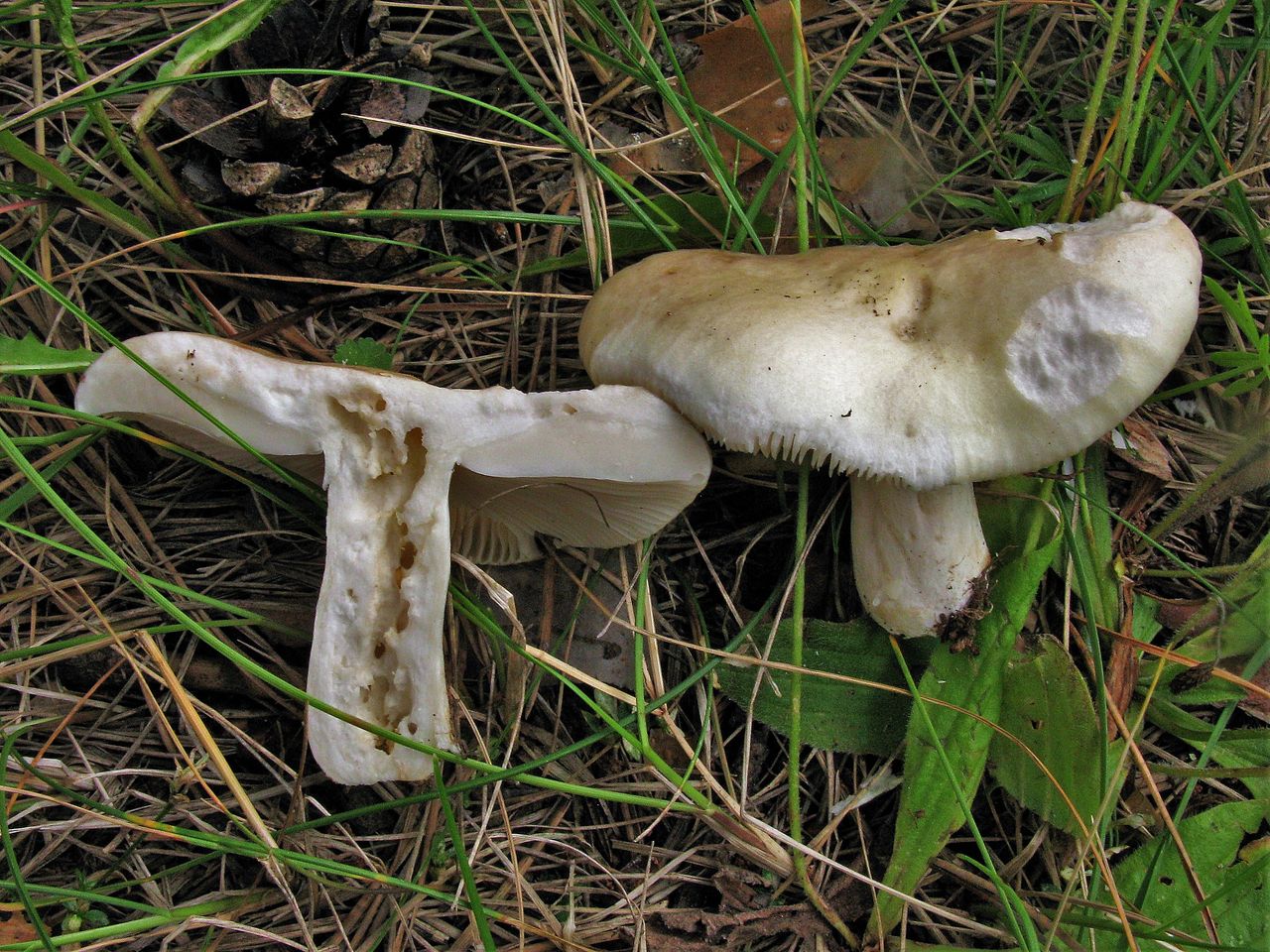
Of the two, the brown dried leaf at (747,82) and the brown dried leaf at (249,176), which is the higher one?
the brown dried leaf at (747,82)

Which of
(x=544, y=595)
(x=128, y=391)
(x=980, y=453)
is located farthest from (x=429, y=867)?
(x=980, y=453)

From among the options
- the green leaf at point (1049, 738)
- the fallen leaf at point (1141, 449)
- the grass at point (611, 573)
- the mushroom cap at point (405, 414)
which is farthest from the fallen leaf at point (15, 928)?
the fallen leaf at point (1141, 449)

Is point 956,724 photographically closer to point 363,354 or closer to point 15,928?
point 363,354

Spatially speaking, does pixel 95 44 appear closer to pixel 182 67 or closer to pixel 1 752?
pixel 182 67

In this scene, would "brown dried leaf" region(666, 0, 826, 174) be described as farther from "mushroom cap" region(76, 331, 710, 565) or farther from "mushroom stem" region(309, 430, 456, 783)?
"mushroom stem" region(309, 430, 456, 783)

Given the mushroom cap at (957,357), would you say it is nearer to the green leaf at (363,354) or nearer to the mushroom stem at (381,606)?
the mushroom stem at (381,606)

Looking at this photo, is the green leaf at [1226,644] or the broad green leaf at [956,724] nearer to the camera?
the broad green leaf at [956,724]

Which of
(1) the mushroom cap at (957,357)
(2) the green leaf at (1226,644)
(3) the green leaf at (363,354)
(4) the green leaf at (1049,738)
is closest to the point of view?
(1) the mushroom cap at (957,357)
